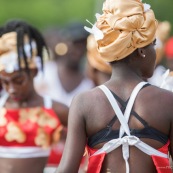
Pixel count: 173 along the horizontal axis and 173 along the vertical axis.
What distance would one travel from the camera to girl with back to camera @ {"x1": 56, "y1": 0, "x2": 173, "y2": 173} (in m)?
5.14

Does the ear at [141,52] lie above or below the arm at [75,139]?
above

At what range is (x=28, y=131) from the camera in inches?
297

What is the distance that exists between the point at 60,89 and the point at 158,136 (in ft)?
20.8

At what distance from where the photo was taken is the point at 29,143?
7.53 metres

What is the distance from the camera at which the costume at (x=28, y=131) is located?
296 inches

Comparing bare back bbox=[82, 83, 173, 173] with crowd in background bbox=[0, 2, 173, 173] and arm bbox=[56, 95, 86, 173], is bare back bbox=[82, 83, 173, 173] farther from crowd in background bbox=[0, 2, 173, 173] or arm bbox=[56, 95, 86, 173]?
crowd in background bbox=[0, 2, 173, 173]

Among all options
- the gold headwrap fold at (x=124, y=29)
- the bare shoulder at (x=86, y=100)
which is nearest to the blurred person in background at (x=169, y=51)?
the gold headwrap fold at (x=124, y=29)

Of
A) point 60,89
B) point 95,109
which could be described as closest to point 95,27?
point 95,109

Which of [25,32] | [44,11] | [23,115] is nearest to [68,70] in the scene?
[25,32]

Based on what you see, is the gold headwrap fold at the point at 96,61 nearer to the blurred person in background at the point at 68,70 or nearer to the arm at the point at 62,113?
the arm at the point at 62,113

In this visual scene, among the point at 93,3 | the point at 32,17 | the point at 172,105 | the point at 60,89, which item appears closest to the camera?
the point at 172,105

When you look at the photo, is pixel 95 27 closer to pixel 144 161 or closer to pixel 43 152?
pixel 144 161

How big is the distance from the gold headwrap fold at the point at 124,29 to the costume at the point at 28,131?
7.66 feet

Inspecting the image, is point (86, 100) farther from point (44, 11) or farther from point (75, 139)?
point (44, 11)
